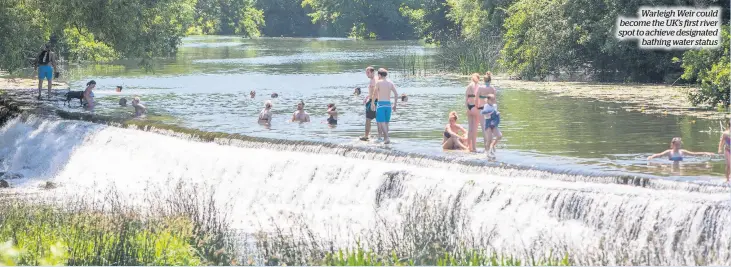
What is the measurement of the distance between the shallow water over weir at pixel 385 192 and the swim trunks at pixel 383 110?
1.02 metres

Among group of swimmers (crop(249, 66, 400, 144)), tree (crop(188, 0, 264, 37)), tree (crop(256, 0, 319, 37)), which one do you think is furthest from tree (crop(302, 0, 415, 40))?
group of swimmers (crop(249, 66, 400, 144))

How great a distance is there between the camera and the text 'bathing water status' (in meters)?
32.7

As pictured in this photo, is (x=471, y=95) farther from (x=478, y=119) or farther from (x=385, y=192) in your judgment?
(x=385, y=192)

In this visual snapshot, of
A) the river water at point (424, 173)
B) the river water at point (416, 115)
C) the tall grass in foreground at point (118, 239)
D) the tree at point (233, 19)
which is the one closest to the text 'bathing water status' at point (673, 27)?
the river water at point (416, 115)

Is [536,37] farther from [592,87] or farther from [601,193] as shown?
[601,193]

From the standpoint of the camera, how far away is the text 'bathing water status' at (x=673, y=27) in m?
32.7

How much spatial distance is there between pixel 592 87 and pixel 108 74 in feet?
77.4

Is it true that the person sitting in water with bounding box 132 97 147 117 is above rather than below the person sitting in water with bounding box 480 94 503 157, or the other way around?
below

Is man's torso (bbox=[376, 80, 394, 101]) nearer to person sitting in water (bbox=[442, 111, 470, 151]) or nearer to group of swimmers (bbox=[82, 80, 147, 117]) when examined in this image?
person sitting in water (bbox=[442, 111, 470, 151])

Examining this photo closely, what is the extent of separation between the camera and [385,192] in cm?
1905

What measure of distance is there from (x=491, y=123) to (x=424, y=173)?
5.35 feet

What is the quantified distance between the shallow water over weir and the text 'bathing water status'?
45.1ft

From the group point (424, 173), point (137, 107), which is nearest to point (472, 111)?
point (424, 173)

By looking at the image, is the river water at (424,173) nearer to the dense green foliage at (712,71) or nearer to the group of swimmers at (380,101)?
the group of swimmers at (380,101)
